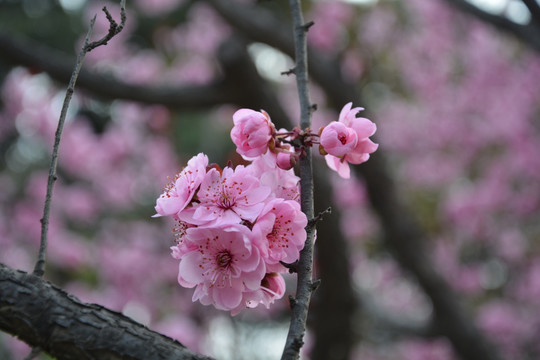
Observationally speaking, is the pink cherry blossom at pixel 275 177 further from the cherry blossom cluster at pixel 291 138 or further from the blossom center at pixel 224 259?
the blossom center at pixel 224 259

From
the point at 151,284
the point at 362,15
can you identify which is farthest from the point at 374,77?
the point at 151,284

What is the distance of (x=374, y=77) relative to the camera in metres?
5.83

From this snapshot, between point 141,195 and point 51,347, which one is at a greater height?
point 141,195

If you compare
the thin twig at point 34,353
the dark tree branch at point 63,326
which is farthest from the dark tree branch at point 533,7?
the thin twig at point 34,353

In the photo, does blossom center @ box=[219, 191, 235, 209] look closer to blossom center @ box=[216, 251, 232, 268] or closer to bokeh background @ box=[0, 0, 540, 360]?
blossom center @ box=[216, 251, 232, 268]

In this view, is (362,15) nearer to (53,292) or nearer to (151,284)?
(151,284)

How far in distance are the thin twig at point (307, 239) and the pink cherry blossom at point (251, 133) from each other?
0.06 metres

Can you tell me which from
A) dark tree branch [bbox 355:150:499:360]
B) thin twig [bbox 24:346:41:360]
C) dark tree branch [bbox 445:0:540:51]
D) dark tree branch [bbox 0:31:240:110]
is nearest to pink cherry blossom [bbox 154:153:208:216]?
thin twig [bbox 24:346:41:360]

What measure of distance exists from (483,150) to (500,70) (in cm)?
77

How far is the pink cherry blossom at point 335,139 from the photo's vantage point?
806mm

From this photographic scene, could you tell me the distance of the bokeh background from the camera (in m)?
3.88

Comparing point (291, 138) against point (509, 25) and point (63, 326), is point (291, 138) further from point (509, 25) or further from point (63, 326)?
point (509, 25)

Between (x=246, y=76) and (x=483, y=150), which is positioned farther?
(x=483, y=150)

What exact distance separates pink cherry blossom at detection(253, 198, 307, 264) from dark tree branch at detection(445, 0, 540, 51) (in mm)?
1673
